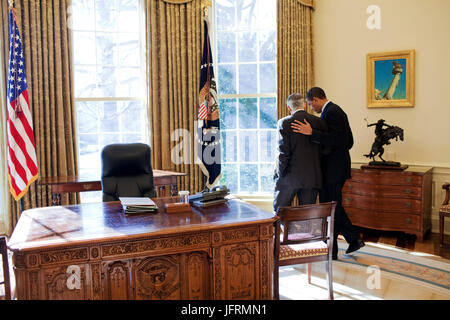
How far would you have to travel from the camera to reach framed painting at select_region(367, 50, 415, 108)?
4.89m

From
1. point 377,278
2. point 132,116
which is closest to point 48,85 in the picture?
point 132,116

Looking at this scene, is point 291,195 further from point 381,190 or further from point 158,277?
point 158,277

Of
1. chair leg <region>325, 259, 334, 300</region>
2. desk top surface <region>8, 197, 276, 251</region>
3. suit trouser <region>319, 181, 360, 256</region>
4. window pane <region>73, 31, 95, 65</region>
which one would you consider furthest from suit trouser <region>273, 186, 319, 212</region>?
window pane <region>73, 31, 95, 65</region>

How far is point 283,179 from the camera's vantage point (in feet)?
12.4

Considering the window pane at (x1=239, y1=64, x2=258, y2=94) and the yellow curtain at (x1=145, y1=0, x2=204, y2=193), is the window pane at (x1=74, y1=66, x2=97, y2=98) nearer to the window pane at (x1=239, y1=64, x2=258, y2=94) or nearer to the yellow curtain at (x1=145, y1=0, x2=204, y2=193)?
the yellow curtain at (x1=145, y1=0, x2=204, y2=193)

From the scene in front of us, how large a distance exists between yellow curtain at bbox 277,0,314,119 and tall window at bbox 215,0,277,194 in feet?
0.65

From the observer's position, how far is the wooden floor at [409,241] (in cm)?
414

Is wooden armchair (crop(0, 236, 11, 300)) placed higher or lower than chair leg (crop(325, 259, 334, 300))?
higher

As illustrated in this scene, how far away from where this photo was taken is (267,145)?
5.55m

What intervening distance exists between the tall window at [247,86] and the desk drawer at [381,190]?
1.16m

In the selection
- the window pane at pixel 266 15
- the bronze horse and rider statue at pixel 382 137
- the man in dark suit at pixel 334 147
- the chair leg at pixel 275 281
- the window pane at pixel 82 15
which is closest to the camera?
the chair leg at pixel 275 281

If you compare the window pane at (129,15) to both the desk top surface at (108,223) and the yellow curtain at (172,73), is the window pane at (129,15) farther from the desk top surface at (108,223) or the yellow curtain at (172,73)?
the desk top surface at (108,223)

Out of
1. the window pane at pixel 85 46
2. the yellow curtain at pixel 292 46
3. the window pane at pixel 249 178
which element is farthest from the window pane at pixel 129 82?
the yellow curtain at pixel 292 46
